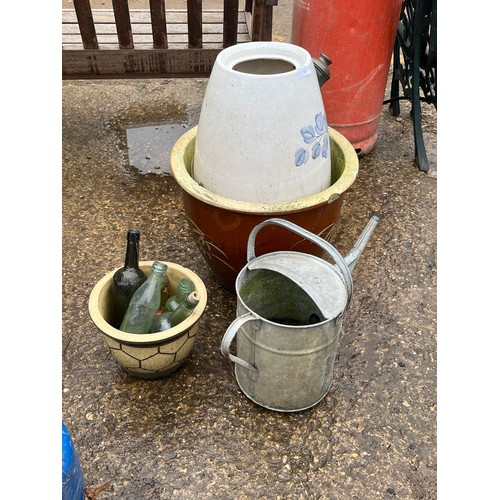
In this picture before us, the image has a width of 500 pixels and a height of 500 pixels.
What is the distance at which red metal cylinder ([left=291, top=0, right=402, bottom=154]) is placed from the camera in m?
2.93

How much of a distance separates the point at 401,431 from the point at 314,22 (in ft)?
7.21

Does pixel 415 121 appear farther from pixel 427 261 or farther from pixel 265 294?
pixel 265 294

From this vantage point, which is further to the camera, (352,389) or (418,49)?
(418,49)

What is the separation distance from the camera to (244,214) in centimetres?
201

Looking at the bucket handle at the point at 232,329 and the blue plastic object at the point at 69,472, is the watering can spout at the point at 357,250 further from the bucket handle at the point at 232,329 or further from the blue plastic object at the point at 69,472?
the blue plastic object at the point at 69,472

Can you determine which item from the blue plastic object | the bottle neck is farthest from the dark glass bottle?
the blue plastic object

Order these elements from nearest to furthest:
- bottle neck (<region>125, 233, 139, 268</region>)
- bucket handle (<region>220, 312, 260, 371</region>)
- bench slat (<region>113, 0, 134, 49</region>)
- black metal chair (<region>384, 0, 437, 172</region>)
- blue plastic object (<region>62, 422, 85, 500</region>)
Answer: blue plastic object (<region>62, 422, 85, 500</region>) → bucket handle (<region>220, 312, 260, 371</region>) → bottle neck (<region>125, 233, 139, 268</region>) → bench slat (<region>113, 0, 134, 49</region>) → black metal chair (<region>384, 0, 437, 172</region>)

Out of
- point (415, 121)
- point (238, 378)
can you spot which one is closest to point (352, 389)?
point (238, 378)

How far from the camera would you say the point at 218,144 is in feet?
6.54

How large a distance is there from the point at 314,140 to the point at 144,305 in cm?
88

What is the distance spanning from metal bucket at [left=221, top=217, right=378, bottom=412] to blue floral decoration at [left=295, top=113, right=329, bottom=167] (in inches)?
11.6

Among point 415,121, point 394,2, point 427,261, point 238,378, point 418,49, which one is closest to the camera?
point 238,378

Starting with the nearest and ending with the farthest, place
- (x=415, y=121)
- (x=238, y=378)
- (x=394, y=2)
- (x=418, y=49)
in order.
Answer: (x=238, y=378), (x=394, y=2), (x=418, y=49), (x=415, y=121)

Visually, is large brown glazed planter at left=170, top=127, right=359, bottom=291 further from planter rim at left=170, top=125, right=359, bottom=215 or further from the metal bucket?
the metal bucket
